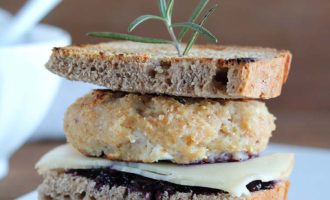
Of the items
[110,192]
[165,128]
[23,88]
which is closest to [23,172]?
[23,88]

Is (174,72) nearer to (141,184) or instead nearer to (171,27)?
(171,27)

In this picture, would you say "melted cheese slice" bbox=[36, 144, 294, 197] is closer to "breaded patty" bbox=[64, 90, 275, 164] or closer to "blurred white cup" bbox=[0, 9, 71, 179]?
"breaded patty" bbox=[64, 90, 275, 164]

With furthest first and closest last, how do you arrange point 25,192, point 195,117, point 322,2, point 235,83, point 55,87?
point 322,2 < point 55,87 < point 25,192 < point 195,117 < point 235,83

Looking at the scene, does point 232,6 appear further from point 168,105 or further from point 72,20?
point 168,105

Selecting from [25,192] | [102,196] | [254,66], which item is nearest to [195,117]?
[254,66]

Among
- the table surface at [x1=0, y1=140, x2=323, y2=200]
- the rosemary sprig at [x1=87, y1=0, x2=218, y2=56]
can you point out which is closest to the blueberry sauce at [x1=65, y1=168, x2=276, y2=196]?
the rosemary sprig at [x1=87, y1=0, x2=218, y2=56]

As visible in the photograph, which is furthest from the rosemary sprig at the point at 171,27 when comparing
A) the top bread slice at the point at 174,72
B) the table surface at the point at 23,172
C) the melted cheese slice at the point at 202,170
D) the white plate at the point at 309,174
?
the table surface at the point at 23,172
